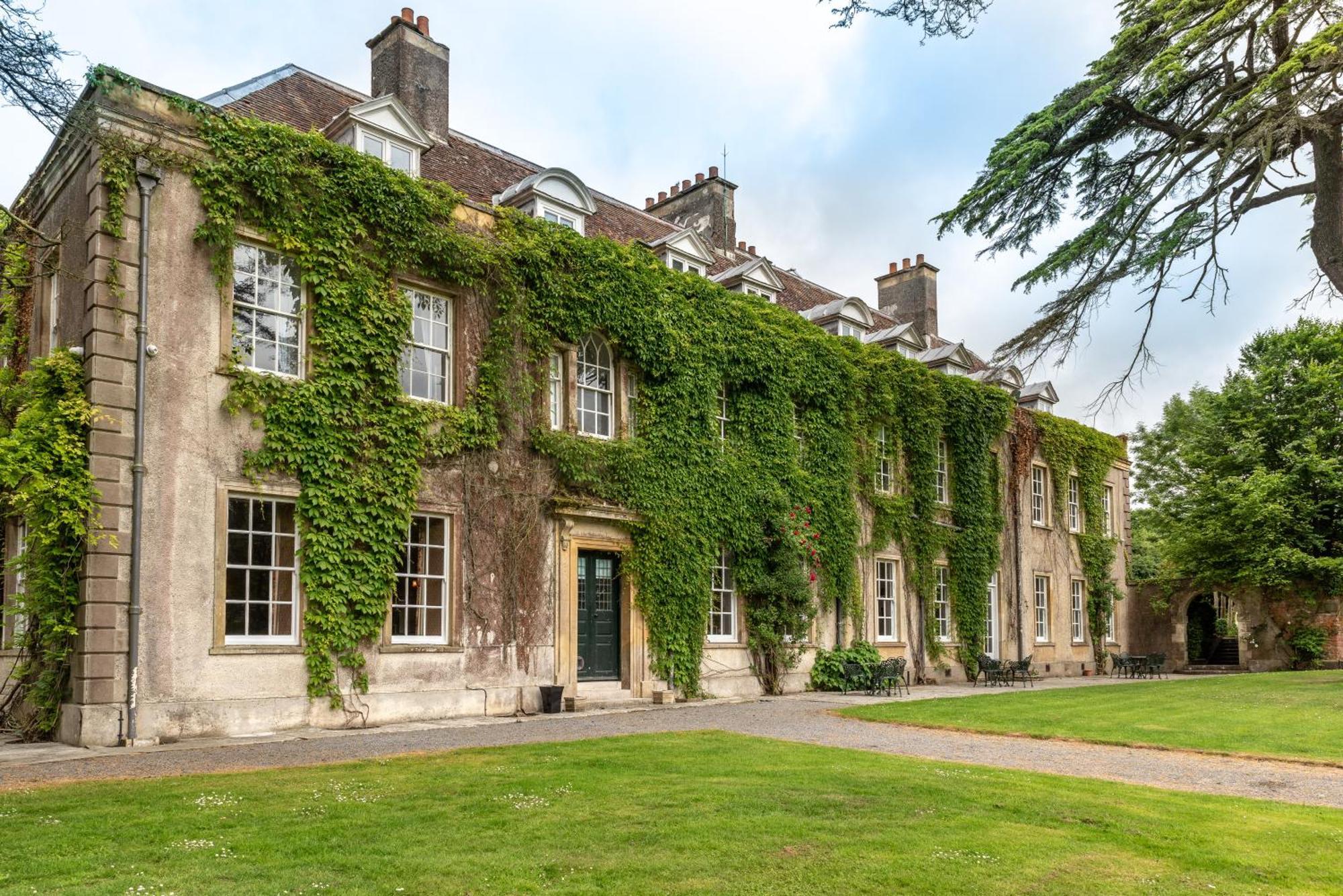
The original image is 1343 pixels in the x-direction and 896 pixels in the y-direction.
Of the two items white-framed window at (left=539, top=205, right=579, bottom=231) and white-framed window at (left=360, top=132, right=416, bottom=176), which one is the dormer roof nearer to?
white-framed window at (left=360, top=132, right=416, bottom=176)

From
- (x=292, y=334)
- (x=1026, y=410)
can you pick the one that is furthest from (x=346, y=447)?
(x=1026, y=410)

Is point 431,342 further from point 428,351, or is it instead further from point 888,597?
point 888,597

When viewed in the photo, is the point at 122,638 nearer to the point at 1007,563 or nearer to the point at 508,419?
the point at 508,419

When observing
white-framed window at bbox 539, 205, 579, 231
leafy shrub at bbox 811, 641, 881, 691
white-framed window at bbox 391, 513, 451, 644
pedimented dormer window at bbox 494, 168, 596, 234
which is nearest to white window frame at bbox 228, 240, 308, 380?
white-framed window at bbox 391, 513, 451, 644

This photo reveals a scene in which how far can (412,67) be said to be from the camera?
61.1 feet

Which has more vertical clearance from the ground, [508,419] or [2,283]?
[2,283]

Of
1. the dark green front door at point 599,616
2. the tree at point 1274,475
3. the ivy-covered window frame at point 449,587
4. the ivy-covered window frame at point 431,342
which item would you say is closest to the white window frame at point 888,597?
the dark green front door at point 599,616

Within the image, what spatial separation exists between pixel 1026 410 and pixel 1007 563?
4.83m

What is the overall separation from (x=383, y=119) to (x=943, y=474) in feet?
56.3

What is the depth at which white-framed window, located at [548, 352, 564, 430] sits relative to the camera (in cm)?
1780

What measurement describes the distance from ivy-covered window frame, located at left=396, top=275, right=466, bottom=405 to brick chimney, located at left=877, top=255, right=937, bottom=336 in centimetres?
2021

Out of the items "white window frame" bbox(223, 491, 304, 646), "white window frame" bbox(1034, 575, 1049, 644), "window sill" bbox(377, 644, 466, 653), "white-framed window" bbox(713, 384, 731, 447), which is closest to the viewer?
"white window frame" bbox(223, 491, 304, 646)

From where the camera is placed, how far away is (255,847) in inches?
257

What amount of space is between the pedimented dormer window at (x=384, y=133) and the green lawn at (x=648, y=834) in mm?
9852
